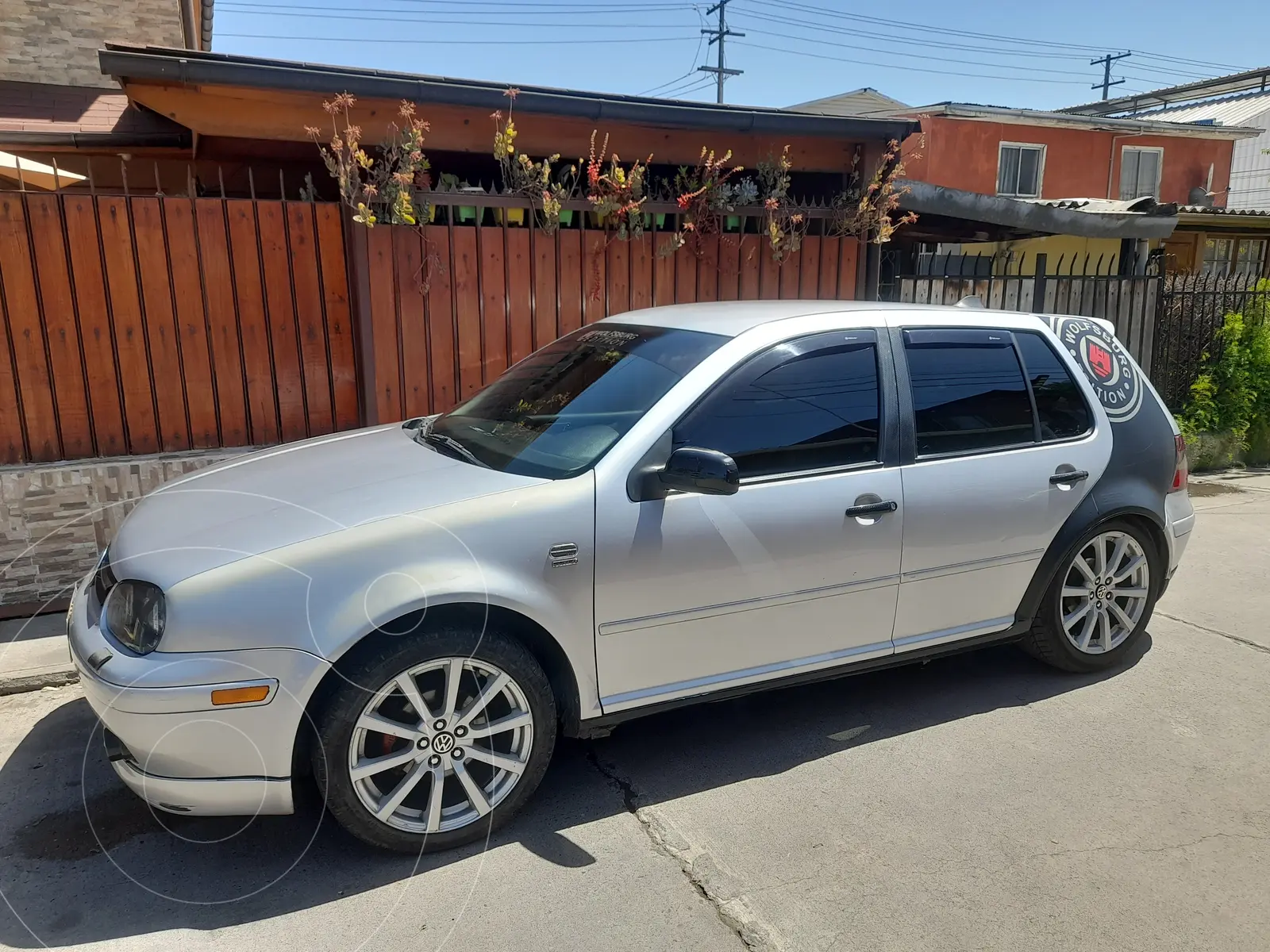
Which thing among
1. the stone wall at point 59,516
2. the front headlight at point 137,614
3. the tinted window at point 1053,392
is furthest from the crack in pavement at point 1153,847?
the stone wall at point 59,516

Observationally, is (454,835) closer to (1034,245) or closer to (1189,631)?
(1189,631)

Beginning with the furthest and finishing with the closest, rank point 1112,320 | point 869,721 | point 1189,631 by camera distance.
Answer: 1. point 1112,320
2. point 1189,631
3. point 869,721

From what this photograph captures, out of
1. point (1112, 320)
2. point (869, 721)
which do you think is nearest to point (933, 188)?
point (1112, 320)

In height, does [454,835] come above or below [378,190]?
below

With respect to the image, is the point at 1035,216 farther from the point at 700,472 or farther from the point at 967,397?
the point at 700,472

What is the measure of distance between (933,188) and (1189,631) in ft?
14.6

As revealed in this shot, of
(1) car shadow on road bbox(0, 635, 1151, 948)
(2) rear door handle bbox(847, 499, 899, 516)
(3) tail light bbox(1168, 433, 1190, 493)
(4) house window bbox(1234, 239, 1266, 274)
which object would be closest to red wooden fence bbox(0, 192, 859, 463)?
(1) car shadow on road bbox(0, 635, 1151, 948)

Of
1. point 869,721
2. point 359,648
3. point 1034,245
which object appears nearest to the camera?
point 359,648

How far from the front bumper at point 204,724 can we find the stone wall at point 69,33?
971cm

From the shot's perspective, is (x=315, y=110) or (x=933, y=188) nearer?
(x=315, y=110)

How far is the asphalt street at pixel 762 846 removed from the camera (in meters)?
2.55

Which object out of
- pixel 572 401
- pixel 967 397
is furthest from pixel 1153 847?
pixel 572 401

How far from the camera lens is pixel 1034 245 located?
13.6 m

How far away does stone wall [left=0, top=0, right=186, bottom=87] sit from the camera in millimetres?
9453
